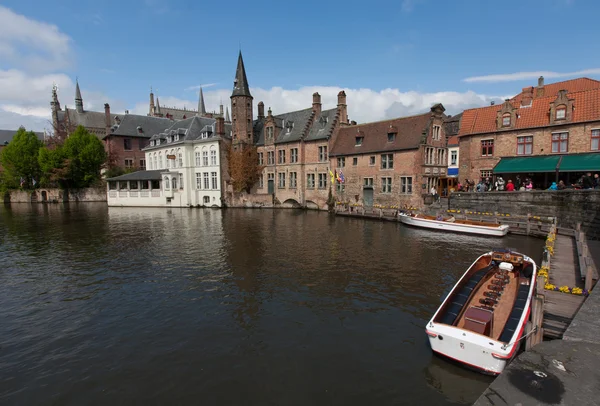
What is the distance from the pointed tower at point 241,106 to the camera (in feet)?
155

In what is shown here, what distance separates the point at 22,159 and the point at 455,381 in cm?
8286

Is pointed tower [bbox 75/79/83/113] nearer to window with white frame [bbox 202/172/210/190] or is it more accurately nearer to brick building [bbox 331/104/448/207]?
window with white frame [bbox 202/172/210/190]

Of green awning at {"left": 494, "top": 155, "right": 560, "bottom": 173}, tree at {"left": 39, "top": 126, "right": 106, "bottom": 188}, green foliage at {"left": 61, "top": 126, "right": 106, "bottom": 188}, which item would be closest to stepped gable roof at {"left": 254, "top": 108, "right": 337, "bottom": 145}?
green awning at {"left": 494, "top": 155, "right": 560, "bottom": 173}

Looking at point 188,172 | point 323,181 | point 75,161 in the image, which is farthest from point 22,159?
point 323,181

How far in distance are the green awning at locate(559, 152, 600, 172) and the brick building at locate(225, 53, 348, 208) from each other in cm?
2388

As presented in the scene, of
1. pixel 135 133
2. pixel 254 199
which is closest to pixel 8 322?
pixel 254 199

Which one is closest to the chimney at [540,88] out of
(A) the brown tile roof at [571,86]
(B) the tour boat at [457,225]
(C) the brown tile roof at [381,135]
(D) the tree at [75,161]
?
(A) the brown tile roof at [571,86]

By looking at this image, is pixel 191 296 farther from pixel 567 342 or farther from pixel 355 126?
pixel 355 126

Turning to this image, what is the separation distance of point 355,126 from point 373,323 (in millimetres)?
33485

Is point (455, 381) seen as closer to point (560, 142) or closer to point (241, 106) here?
point (560, 142)

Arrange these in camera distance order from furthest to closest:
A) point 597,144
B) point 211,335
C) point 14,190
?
point 14,190, point 597,144, point 211,335

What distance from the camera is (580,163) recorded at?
27.4 metres

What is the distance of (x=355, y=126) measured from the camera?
4197 centimetres

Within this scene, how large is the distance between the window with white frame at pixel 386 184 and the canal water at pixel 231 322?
13520mm
